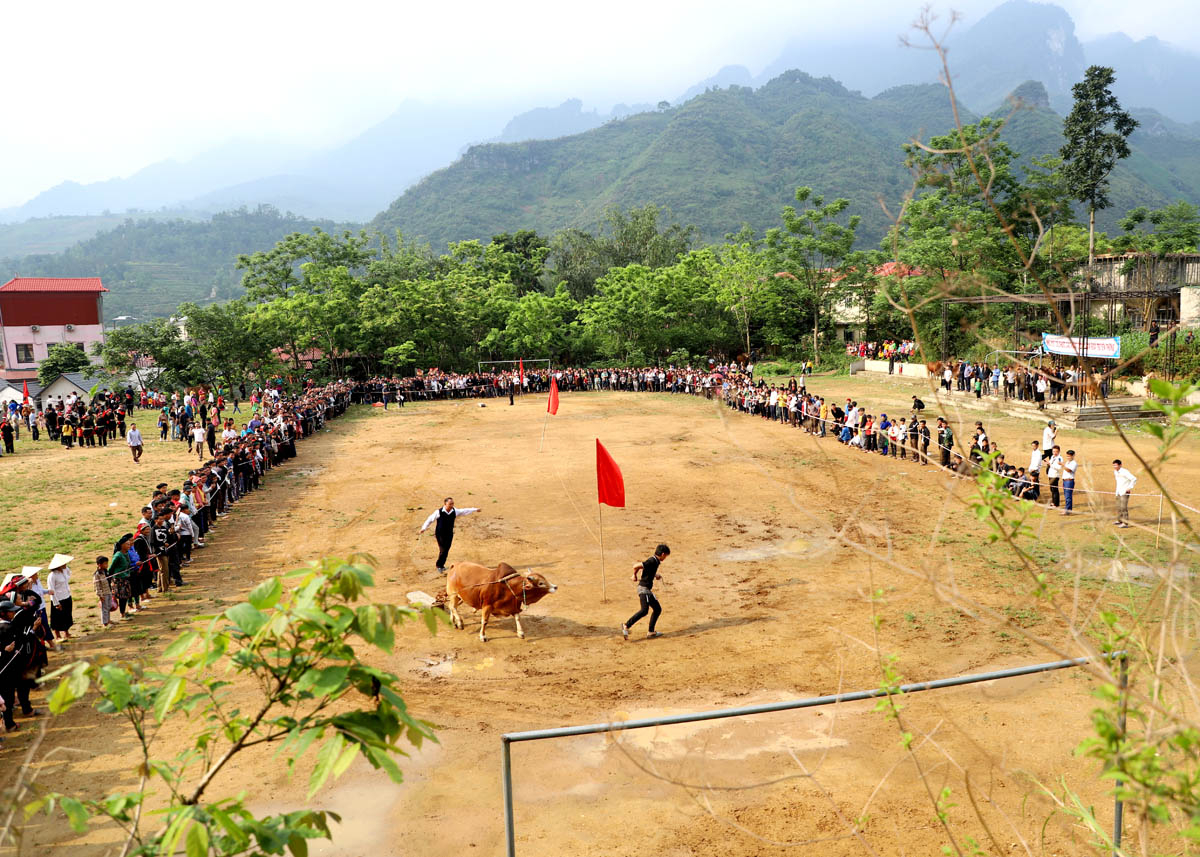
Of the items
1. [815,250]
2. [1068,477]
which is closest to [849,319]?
[815,250]

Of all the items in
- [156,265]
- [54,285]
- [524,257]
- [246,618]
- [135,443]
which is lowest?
[135,443]

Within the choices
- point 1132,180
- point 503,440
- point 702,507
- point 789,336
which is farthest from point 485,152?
point 702,507

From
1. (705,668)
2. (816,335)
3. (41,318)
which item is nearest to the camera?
(705,668)

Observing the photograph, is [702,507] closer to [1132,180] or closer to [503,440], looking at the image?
[503,440]

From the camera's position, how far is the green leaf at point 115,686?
2773mm

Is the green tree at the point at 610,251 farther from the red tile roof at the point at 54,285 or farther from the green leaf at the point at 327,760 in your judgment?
the green leaf at the point at 327,760

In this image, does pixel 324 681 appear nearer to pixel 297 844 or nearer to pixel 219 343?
pixel 297 844

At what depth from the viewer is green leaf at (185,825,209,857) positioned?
2555 millimetres

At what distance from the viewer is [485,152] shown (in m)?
176

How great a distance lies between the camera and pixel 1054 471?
16984mm

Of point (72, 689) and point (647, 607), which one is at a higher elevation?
point (72, 689)

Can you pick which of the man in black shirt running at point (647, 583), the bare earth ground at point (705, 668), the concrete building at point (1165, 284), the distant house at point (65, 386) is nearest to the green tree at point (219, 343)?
the distant house at point (65, 386)

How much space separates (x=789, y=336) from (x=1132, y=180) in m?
111

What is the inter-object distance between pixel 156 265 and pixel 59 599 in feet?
637
